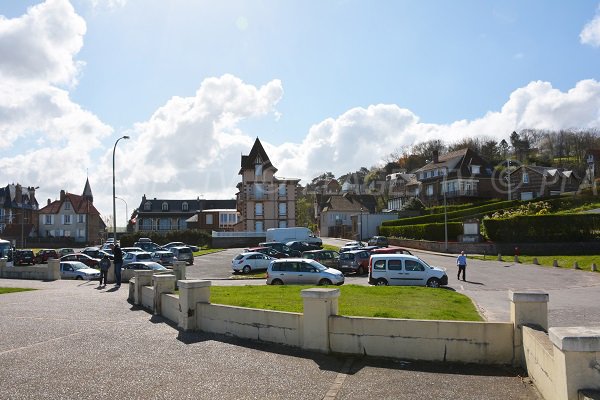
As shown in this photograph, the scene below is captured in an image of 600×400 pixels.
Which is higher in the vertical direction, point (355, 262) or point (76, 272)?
point (355, 262)

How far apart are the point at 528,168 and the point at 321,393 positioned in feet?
236

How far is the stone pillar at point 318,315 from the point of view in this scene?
9414 mm

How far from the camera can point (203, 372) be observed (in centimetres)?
855

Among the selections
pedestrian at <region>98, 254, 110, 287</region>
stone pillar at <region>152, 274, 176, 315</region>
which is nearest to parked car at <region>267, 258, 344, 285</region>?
pedestrian at <region>98, 254, 110, 287</region>

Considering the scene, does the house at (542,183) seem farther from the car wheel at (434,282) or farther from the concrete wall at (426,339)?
the concrete wall at (426,339)

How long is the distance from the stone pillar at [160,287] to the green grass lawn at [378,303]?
1.28m

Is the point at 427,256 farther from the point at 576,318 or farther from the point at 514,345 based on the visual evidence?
the point at 514,345

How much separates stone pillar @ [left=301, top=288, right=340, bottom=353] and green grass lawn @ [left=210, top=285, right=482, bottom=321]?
1.53 meters

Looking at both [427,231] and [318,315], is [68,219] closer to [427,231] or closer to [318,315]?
[427,231]

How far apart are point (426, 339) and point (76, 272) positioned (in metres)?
27.2

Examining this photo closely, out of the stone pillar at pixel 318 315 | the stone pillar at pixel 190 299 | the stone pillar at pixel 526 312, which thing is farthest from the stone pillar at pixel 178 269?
the stone pillar at pixel 526 312

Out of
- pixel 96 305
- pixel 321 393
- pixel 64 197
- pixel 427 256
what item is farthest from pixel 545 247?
pixel 64 197

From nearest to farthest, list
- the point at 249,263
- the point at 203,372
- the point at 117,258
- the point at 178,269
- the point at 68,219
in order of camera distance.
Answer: the point at 203,372 < the point at 178,269 < the point at 117,258 < the point at 249,263 < the point at 68,219

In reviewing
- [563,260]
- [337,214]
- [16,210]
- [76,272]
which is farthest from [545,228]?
[16,210]
